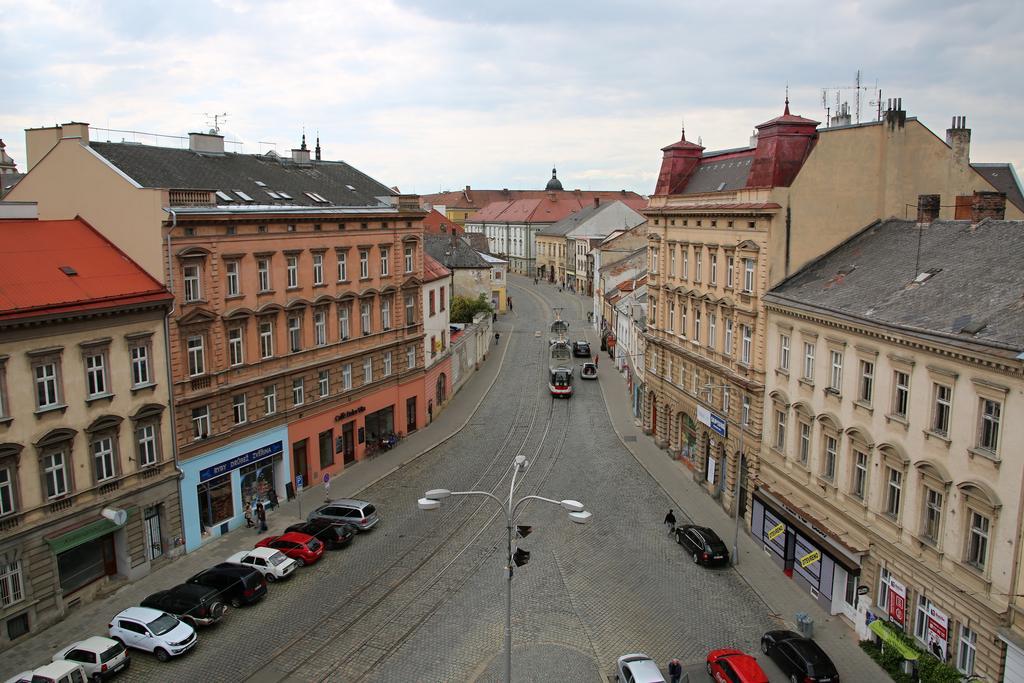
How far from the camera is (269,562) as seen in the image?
Result: 104 feet

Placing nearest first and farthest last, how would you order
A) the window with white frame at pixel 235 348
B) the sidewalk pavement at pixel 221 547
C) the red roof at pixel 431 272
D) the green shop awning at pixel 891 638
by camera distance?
the green shop awning at pixel 891 638 → the sidewalk pavement at pixel 221 547 → the window with white frame at pixel 235 348 → the red roof at pixel 431 272

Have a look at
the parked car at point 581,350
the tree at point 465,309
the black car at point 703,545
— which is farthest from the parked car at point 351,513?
the parked car at point 581,350

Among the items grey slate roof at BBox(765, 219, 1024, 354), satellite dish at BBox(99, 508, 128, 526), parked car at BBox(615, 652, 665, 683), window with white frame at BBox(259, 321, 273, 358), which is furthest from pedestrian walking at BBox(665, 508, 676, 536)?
satellite dish at BBox(99, 508, 128, 526)

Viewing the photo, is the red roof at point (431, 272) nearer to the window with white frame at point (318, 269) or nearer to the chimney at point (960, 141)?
Result: the window with white frame at point (318, 269)

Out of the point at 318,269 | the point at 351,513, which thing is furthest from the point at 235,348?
the point at 351,513

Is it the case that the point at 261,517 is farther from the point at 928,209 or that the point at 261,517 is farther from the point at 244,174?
the point at 928,209

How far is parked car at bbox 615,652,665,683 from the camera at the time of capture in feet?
77.3

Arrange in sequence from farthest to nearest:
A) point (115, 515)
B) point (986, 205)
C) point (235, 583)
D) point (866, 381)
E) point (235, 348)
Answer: point (235, 348)
point (986, 205)
point (115, 515)
point (235, 583)
point (866, 381)

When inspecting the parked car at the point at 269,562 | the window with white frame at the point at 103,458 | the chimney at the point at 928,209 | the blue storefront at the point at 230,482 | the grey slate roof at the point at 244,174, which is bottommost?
the parked car at the point at 269,562

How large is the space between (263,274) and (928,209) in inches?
1158

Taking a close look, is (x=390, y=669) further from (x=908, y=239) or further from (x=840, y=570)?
(x=908, y=239)

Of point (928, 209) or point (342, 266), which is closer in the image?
point (928, 209)

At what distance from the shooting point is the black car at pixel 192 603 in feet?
91.0

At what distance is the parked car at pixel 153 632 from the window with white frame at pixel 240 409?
12.0 metres
